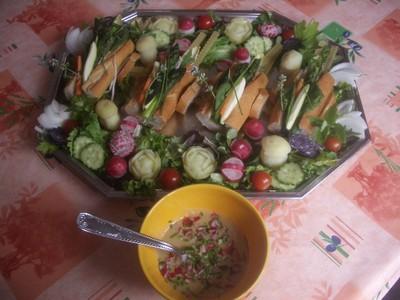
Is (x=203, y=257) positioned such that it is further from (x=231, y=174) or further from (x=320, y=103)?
(x=320, y=103)

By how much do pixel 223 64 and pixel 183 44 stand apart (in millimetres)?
155

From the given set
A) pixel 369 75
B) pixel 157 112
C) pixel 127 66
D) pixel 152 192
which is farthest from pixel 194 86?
pixel 369 75

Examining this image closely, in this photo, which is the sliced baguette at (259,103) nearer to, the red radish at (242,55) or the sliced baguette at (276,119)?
the sliced baguette at (276,119)

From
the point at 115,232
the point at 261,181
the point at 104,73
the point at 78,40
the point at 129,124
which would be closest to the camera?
the point at 115,232

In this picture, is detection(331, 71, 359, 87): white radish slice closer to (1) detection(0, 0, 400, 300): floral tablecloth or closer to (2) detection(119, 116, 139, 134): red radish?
(1) detection(0, 0, 400, 300): floral tablecloth

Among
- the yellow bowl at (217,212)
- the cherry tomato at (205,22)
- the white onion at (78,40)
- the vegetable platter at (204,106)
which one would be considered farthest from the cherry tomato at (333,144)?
the white onion at (78,40)

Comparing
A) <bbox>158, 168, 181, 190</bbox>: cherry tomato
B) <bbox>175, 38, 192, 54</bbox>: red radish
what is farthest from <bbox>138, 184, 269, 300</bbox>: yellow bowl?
<bbox>175, 38, 192, 54</bbox>: red radish

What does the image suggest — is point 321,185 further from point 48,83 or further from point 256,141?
point 48,83

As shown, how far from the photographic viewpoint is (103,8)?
5.08 ft

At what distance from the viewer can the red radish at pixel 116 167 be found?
107cm

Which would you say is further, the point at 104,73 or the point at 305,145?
the point at 104,73

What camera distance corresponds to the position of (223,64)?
1.30m

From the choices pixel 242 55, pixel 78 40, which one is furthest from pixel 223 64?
pixel 78 40

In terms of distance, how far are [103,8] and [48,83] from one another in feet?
1.34
